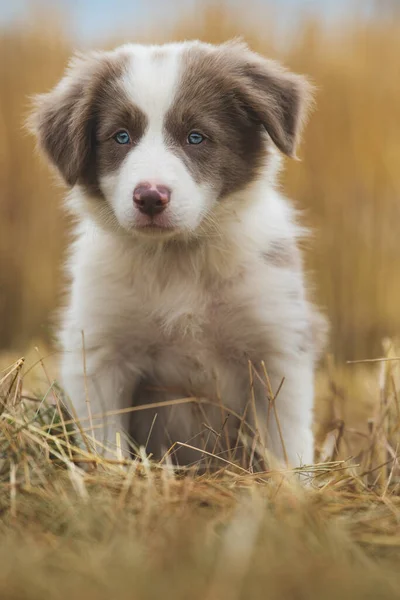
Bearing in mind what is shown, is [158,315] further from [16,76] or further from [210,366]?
[16,76]

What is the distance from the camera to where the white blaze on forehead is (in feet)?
10.7

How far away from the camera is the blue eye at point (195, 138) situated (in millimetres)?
3301

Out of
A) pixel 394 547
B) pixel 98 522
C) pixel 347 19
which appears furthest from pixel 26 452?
pixel 347 19

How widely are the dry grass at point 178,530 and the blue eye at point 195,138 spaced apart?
41.6 inches

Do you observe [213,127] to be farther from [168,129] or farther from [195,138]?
[168,129]

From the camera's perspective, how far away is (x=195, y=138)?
3309mm

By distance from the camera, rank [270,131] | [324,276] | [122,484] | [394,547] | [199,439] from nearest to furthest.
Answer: [394,547], [122,484], [270,131], [199,439], [324,276]

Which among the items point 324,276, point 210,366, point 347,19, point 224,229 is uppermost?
point 347,19

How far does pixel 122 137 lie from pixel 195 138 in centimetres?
28

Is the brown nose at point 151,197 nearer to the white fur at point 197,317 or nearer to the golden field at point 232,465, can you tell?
the white fur at point 197,317

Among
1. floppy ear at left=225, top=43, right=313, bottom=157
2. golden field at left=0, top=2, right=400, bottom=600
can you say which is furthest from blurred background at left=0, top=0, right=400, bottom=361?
floppy ear at left=225, top=43, right=313, bottom=157

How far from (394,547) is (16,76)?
5643mm

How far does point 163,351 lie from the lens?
11.5 ft

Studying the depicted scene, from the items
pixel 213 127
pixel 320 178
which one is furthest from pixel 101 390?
pixel 320 178
